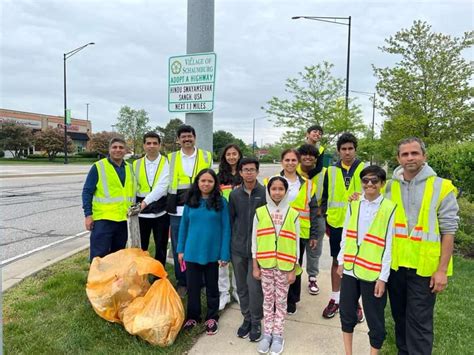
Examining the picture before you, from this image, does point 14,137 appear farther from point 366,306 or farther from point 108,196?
point 366,306

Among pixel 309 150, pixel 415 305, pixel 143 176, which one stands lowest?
pixel 415 305

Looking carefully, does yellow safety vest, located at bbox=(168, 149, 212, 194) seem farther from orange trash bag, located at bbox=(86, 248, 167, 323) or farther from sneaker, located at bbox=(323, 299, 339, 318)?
sneaker, located at bbox=(323, 299, 339, 318)

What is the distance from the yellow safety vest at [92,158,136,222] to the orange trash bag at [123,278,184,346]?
1034 mm

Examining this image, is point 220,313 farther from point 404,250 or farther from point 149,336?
point 404,250

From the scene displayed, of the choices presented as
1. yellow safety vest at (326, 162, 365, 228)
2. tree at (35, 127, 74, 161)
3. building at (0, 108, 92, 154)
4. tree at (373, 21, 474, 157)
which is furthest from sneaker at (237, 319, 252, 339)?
building at (0, 108, 92, 154)

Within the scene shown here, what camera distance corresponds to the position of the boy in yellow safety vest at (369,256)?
2.69 meters

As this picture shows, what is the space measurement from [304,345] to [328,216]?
4.21 ft

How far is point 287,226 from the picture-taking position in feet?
10.4

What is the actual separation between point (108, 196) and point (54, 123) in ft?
229

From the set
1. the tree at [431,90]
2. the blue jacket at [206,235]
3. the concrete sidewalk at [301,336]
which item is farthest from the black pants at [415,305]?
the tree at [431,90]

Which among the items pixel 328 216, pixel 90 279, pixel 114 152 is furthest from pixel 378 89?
pixel 90 279

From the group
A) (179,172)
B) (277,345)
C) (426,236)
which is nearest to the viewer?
(426,236)

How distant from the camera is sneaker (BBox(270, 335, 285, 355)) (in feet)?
10.2

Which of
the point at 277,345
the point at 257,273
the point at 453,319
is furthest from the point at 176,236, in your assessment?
the point at 453,319
